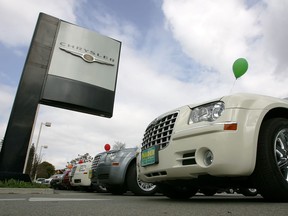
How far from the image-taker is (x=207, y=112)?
10.4ft

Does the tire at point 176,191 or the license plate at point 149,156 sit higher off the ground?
the license plate at point 149,156

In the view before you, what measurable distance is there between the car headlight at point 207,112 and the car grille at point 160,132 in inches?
10.5

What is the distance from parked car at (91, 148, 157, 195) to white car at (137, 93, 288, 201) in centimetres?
246

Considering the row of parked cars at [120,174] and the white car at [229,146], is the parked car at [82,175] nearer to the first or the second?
the row of parked cars at [120,174]

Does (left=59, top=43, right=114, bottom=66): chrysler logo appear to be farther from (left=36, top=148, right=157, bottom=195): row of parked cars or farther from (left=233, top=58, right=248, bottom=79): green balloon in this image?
(left=233, top=58, right=248, bottom=79): green balloon

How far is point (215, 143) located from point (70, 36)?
29.3ft

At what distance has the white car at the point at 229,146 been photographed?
112 inches

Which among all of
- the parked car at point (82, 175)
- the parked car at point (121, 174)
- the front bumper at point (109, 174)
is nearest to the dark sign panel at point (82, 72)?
the parked car at point (82, 175)

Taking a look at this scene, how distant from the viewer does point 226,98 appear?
311 centimetres

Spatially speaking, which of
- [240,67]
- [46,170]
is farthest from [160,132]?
[46,170]

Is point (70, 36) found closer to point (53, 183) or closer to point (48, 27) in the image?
point (48, 27)

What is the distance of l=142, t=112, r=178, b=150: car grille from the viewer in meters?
3.43

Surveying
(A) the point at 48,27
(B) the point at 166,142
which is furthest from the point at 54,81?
(B) the point at 166,142

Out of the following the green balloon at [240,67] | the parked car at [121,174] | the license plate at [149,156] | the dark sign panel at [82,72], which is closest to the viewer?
the license plate at [149,156]
